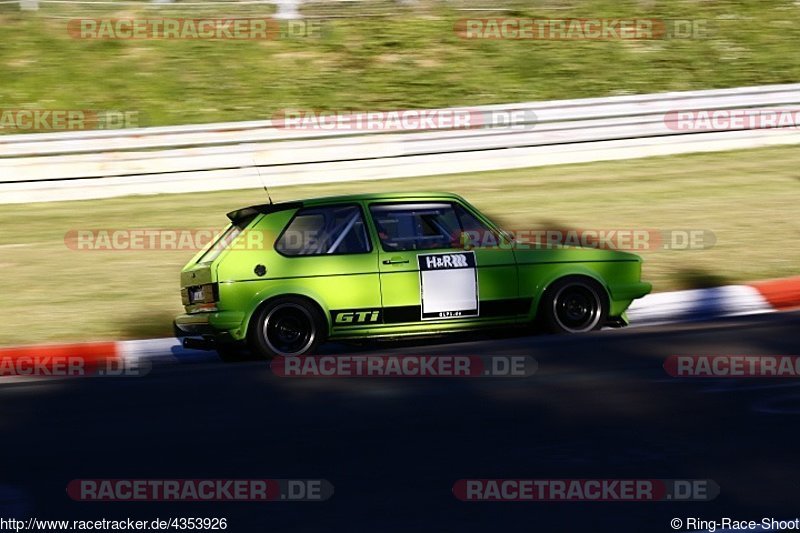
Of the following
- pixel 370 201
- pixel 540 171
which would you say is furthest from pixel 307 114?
pixel 370 201

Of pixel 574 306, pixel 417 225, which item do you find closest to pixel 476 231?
pixel 417 225

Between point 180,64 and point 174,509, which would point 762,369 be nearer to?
point 174,509

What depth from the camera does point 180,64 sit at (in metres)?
18.6

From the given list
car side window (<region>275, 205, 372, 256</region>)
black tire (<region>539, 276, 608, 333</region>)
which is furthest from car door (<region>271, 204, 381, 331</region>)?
black tire (<region>539, 276, 608, 333</region>)

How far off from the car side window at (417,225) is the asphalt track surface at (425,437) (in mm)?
932

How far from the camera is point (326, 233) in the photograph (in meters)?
8.61

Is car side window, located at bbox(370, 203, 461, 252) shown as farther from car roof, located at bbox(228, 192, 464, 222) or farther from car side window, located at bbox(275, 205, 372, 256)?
car side window, located at bbox(275, 205, 372, 256)

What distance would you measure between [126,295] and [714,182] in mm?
8362

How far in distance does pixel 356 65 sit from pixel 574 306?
1090cm

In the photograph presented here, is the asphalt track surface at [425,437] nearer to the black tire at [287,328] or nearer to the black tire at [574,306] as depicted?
the black tire at [287,328]

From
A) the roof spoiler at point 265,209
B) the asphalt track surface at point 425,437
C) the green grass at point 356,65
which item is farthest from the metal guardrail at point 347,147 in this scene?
the asphalt track surface at point 425,437

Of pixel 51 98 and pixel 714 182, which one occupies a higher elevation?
pixel 51 98

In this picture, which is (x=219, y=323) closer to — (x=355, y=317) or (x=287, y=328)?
(x=287, y=328)

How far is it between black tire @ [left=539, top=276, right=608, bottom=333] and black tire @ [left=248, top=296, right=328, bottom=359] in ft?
5.76
